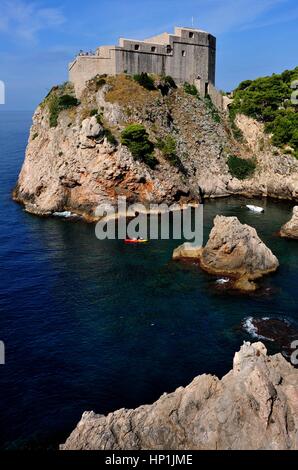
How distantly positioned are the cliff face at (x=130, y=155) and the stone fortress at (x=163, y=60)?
9.99 ft

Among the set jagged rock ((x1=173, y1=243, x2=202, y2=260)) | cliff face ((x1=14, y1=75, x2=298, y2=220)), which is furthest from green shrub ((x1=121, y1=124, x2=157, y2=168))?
jagged rock ((x1=173, y1=243, x2=202, y2=260))

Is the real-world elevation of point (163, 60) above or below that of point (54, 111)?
above

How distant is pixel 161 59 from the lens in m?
87.8

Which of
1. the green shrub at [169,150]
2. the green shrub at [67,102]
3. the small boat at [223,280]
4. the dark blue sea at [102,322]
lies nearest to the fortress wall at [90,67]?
the green shrub at [67,102]

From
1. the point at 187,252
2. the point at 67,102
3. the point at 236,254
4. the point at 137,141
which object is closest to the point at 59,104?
the point at 67,102

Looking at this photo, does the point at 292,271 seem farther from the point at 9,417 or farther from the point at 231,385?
the point at 9,417

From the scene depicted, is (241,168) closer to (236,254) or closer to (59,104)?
(59,104)

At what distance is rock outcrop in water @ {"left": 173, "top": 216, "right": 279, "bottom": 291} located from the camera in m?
48.8

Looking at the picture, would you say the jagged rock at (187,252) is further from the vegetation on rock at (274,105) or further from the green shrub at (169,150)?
the vegetation on rock at (274,105)

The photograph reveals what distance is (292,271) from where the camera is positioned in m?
50.4

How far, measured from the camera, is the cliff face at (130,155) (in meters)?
72.0

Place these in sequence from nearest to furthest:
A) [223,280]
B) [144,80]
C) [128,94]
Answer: [223,280], [128,94], [144,80]

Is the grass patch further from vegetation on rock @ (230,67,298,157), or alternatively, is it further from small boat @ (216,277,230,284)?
small boat @ (216,277,230,284)

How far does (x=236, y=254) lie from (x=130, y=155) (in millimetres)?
30090
